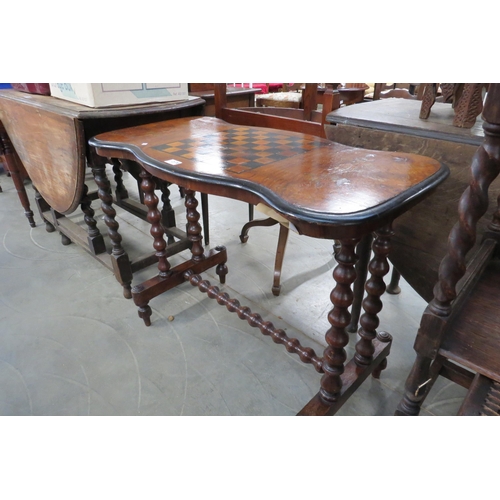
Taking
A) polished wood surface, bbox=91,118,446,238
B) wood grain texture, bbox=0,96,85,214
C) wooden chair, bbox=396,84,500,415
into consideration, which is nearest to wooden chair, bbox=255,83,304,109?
polished wood surface, bbox=91,118,446,238

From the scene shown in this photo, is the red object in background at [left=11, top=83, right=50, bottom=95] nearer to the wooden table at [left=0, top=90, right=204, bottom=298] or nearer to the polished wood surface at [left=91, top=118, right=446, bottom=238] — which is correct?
the wooden table at [left=0, top=90, right=204, bottom=298]

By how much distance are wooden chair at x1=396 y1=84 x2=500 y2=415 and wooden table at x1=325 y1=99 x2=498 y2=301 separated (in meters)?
0.19

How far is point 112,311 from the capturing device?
187 centimetres

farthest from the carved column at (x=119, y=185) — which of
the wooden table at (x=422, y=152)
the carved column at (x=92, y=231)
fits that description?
the wooden table at (x=422, y=152)

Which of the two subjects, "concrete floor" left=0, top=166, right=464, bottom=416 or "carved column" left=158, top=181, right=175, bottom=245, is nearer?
"concrete floor" left=0, top=166, right=464, bottom=416

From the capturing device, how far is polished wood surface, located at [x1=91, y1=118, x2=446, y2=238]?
2.55 feet

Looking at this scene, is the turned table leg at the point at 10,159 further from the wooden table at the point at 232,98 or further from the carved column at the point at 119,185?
the wooden table at the point at 232,98

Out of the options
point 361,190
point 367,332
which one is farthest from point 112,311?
point 361,190

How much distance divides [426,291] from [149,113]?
1467 millimetres

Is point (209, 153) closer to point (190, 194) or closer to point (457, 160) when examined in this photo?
point (190, 194)

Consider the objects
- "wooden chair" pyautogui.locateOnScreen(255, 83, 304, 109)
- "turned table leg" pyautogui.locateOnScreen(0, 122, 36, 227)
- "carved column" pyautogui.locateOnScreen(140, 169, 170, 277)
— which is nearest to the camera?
"carved column" pyautogui.locateOnScreen(140, 169, 170, 277)

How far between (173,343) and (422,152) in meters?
1.30

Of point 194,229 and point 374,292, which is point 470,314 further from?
point 194,229

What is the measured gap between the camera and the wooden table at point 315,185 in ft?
2.59
